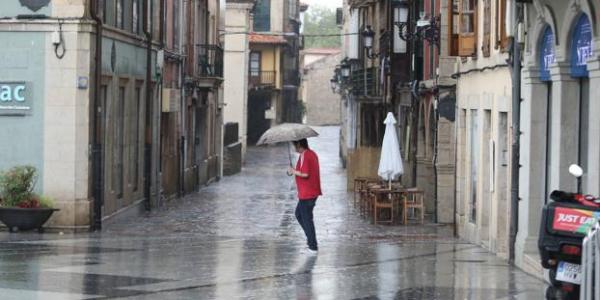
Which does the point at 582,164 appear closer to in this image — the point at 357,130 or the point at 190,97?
the point at 190,97

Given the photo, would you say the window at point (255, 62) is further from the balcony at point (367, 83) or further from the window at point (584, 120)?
the window at point (584, 120)

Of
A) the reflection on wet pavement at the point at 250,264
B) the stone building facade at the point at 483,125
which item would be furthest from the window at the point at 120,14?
the stone building facade at the point at 483,125

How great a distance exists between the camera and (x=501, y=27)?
21516mm

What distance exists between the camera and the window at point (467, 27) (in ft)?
79.4

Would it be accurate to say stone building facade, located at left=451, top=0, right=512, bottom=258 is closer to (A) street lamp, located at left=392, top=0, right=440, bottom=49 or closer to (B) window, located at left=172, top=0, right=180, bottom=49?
(A) street lamp, located at left=392, top=0, right=440, bottom=49

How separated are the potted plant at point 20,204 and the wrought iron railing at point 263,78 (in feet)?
200

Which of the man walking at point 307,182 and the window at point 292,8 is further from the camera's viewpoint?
the window at point 292,8

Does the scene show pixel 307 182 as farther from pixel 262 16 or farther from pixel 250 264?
pixel 262 16

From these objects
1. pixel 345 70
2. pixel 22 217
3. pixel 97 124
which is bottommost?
pixel 22 217

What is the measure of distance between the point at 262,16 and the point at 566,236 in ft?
251

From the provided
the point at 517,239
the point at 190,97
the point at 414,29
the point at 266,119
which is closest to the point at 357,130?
the point at 190,97

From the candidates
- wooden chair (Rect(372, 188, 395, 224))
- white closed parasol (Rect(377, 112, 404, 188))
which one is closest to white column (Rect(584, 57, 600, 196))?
wooden chair (Rect(372, 188, 395, 224))

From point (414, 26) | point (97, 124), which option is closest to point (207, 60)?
point (414, 26)

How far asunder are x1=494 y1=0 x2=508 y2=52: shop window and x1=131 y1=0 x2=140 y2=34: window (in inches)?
429
